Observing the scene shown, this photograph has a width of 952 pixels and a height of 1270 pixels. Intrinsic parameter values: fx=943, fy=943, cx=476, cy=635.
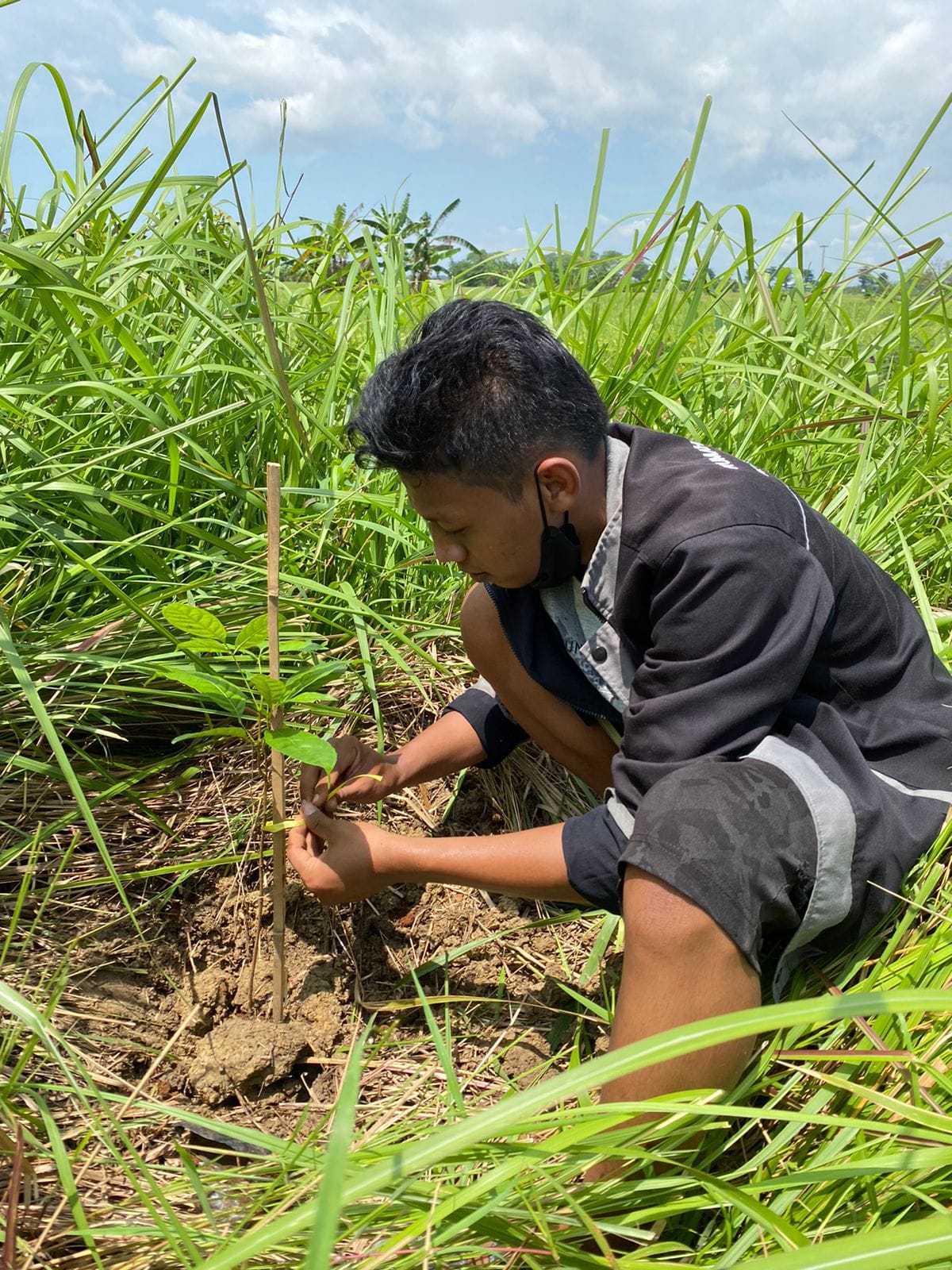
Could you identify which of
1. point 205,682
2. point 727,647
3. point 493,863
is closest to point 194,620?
point 205,682

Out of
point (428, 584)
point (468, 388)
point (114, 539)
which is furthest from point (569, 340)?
point (114, 539)

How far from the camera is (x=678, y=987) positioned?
1174 millimetres

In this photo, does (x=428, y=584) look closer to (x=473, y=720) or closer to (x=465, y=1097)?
(x=473, y=720)

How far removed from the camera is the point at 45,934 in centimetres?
155

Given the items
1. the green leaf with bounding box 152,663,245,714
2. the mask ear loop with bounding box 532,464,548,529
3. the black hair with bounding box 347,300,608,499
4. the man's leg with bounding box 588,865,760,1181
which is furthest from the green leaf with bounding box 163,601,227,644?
the man's leg with bounding box 588,865,760,1181

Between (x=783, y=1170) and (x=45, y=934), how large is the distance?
1.16 metres

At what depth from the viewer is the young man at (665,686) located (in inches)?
47.4

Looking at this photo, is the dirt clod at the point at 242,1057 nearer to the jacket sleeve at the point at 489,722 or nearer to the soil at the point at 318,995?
the soil at the point at 318,995

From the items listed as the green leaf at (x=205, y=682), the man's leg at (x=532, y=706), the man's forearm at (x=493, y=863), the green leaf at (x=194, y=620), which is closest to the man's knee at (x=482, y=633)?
the man's leg at (x=532, y=706)

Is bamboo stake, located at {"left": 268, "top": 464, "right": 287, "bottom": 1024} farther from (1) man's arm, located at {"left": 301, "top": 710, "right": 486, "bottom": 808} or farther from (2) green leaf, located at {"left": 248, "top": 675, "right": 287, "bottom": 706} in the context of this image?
(1) man's arm, located at {"left": 301, "top": 710, "right": 486, "bottom": 808}

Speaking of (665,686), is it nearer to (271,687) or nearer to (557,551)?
(557,551)

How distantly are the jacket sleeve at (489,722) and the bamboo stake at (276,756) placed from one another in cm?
46

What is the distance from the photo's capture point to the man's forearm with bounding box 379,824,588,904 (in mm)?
1462

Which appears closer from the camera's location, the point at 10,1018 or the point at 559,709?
the point at 10,1018
